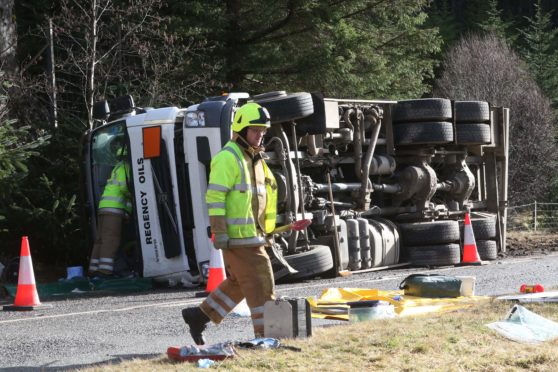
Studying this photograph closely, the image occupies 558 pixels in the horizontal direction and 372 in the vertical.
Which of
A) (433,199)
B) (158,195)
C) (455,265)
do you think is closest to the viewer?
(158,195)

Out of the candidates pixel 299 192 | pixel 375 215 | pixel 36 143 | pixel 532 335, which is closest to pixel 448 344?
pixel 532 335

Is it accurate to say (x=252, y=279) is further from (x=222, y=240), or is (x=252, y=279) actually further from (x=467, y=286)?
(x=467, y=286)

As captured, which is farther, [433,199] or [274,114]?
[433,199]

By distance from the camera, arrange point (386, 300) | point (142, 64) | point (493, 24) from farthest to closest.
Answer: point (493, 24) < point (142, 64) < point (386, 300)

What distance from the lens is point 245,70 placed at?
20.8m

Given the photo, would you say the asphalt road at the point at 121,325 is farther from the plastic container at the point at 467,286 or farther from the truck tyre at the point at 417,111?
the truck tyre at the point at 417,111

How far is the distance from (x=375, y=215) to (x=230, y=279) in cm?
804

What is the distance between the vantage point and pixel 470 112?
16.6 m

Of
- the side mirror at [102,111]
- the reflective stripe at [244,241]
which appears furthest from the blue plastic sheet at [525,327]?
the side mirror at [102,111]

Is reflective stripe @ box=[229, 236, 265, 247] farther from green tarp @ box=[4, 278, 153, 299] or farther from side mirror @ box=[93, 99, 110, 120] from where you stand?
side mirror @ box=[93, 99, 110, 120]

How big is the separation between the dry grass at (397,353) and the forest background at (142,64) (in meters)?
6.57

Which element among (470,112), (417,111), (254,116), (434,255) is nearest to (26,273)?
(254,116)

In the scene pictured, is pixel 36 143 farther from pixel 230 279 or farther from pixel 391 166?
pixel 230 279

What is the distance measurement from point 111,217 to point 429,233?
4793 mm
